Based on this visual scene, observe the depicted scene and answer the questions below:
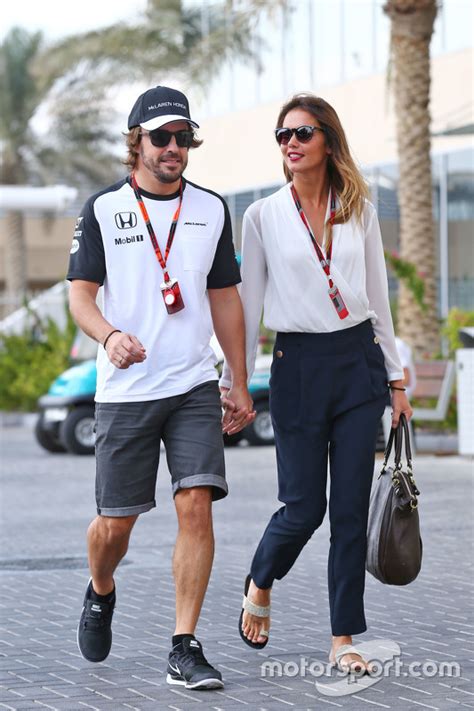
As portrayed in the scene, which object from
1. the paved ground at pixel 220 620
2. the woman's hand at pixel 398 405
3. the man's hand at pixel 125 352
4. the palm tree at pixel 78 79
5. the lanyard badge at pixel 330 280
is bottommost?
the paved ground at pixel 220 620

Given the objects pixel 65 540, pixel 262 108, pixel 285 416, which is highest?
pixel 262 108

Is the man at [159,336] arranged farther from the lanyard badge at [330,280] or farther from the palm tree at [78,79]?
the palm tree at [78,79]

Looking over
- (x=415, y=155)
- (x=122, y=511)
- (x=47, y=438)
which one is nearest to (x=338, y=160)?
(x=122, y=511)

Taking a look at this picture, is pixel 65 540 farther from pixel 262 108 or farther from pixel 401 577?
pixel 262 108

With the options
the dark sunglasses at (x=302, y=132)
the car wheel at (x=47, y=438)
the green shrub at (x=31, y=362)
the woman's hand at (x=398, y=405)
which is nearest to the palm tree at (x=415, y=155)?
the car wheel at (x=47, y=438)

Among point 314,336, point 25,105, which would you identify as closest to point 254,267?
point 314,336

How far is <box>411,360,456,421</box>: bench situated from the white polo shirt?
436 inches

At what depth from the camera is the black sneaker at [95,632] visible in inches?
219

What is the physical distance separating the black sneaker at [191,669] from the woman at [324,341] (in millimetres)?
483

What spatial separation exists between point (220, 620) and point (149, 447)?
1.44 meters

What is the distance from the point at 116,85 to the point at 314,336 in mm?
33717

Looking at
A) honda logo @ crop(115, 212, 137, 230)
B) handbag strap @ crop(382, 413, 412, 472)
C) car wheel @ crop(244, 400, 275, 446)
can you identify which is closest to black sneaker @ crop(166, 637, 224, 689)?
handbag strap @ crop(382, 413, 412, 472)

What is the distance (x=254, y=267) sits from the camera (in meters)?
5.60

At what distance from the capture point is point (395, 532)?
212 inches
